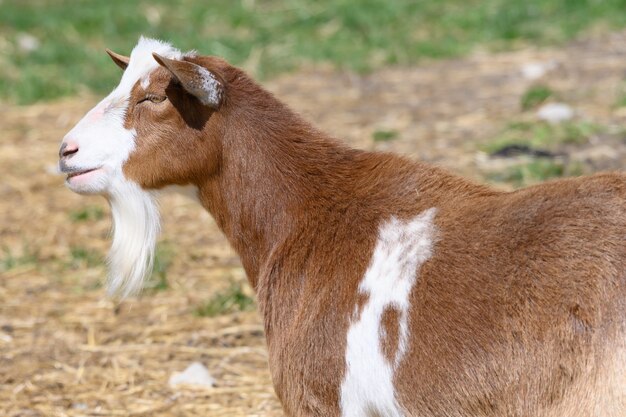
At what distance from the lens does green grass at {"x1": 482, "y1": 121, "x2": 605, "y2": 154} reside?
23.1 ft

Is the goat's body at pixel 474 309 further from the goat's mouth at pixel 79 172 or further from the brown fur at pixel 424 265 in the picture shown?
the goat's mouth at pixel 79 172

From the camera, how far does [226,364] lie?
4.88 metres

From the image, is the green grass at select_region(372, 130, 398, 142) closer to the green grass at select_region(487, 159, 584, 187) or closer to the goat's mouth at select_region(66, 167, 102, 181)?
the green grass at select_region(487, 159, 584, 187)

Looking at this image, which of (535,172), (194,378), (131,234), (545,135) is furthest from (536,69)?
(131,234)

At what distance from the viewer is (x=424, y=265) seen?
3291 millimetres

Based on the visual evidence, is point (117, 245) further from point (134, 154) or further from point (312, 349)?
point (312, 349)

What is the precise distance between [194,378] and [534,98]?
14.0 ft

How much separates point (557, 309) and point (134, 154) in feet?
5.22

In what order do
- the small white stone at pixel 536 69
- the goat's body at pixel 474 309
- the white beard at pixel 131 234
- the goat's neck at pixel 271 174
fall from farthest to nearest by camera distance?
the small white stone at pixel 536 69 → the white beard at pixel 131 234 → the goat's neck at pixel 271 174 → the goat's body at pixel 474 309

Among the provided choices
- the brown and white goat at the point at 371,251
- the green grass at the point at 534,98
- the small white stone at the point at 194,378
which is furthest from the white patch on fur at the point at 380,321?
the green grass at the point at 534,98

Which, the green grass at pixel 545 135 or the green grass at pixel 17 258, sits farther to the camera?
the green grass at pixel 545 135

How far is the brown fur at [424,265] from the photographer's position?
2986 millimetres

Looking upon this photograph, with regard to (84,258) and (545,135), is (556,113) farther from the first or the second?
(84,258)

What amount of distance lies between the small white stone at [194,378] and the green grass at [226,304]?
711 mm
